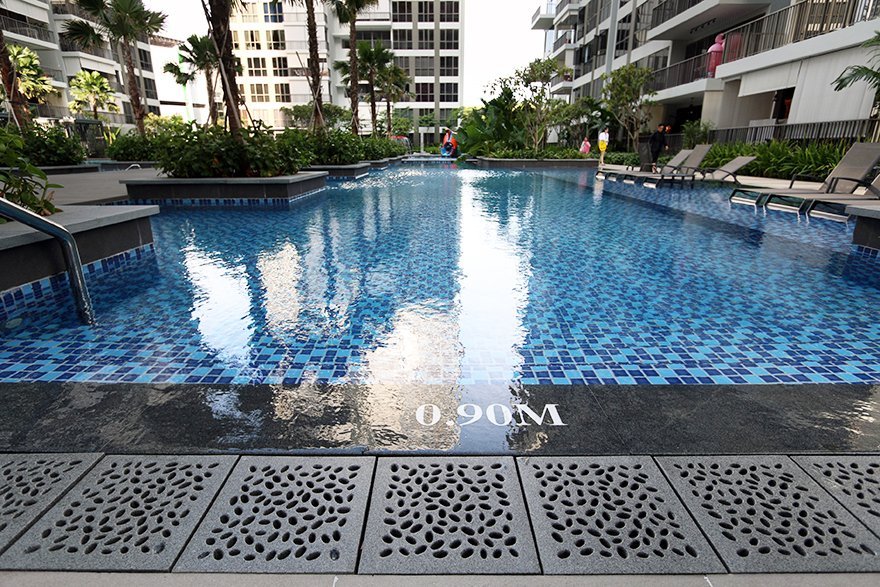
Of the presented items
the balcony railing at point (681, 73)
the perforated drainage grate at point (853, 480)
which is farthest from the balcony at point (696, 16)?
the perforated drainage grate at point (853, 480)

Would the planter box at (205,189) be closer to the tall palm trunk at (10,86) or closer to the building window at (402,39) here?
the tall palm trunk at (10,86)

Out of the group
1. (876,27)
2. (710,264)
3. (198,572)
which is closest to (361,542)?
(198,572)

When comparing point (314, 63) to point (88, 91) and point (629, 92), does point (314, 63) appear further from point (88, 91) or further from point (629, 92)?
point (88, 91)

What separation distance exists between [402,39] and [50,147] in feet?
179

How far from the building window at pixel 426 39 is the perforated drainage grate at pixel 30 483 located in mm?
70358

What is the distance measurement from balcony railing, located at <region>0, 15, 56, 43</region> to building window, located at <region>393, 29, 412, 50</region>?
3723 centimetres

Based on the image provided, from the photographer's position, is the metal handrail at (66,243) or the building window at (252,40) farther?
the building window at (252,40)

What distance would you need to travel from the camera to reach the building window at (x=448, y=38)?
6419 centimetres

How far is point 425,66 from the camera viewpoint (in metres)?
64.9

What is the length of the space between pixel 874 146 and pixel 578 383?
9.72m

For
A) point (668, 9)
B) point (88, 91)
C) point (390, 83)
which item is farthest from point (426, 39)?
point (668, 9)

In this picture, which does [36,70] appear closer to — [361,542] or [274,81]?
[274,81]

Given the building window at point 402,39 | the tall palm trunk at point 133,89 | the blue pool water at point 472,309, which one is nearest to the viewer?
the blue pool water at point 472,309

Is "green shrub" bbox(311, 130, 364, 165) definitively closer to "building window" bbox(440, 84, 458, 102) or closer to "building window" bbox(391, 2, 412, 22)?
"building window" bbox(440, 84, 458, 102)
